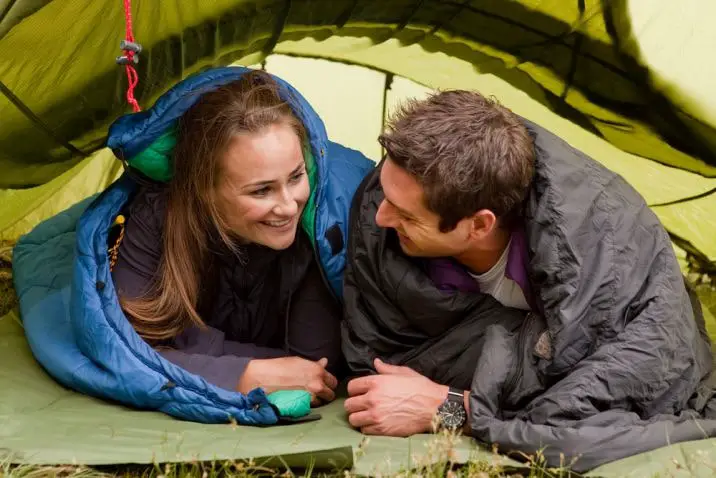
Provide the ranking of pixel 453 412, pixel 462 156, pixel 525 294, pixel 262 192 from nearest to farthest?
pixel 462 156, pixel 453 412, pixel 525 294, pixel 262 192

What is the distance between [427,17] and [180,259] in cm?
116

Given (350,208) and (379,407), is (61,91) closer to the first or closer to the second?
(350,208)

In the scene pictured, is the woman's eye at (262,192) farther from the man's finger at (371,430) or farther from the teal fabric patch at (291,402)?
the man's finger at (371,430)

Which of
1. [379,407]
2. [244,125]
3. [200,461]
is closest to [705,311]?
[379,407]

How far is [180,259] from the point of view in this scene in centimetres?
271

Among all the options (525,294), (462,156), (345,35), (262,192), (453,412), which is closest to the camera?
(462,156)

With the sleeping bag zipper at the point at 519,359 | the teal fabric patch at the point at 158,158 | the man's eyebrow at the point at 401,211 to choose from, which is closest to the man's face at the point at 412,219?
the man's eyebrow at the point at 401,211

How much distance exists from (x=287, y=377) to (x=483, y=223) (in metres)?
0.64

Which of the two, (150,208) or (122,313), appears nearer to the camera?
(122,313)

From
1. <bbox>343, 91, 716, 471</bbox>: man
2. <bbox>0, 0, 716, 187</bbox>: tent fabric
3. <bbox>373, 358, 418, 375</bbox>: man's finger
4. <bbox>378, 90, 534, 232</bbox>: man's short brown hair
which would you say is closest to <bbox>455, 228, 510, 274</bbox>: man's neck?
<bbox>343, 91, 716, 471</bbox>: man

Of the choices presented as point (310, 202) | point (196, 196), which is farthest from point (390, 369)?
point (196, 196)

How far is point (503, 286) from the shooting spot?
8.33 feet

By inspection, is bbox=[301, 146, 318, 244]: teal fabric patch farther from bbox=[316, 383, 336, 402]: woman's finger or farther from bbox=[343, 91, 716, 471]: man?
bbox=[316, 383, 336, 402]: woman's finger

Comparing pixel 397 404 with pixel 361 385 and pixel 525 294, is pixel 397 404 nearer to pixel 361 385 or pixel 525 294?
pixel 361 385
